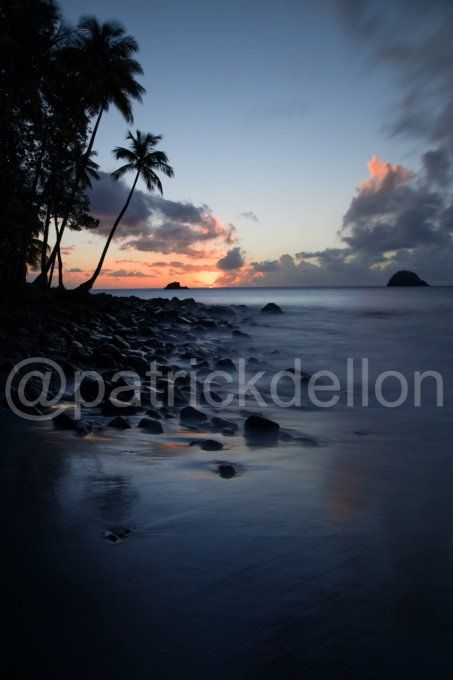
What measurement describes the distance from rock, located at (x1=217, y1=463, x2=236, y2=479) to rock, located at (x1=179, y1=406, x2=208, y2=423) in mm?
1335

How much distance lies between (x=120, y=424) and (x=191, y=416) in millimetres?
824

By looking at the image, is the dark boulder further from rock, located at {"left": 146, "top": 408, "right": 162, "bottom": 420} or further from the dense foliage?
the dense foliage

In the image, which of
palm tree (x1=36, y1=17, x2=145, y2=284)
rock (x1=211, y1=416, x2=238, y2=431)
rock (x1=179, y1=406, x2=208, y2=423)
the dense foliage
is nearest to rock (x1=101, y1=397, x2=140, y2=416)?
rock (x1=179, y1=406, x2=208, y2=423)

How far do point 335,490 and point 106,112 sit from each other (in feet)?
70.5

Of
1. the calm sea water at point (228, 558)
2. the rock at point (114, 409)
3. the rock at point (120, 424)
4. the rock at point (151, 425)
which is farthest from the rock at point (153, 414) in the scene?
the calm sea water at point (228, 558)

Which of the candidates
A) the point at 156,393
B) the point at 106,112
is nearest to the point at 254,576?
the point at 156,393

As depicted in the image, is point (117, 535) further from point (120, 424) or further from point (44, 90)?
point (44, 90)

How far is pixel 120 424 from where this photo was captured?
3721mm

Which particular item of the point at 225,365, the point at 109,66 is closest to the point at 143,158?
the point at 109,66

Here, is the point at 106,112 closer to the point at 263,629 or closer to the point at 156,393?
the point at 156,393

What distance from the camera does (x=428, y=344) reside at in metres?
13.7

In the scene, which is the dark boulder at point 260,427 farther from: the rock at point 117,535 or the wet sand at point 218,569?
the rock at point 117,535

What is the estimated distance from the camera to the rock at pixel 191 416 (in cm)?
427

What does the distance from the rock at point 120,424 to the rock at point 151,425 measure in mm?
115
